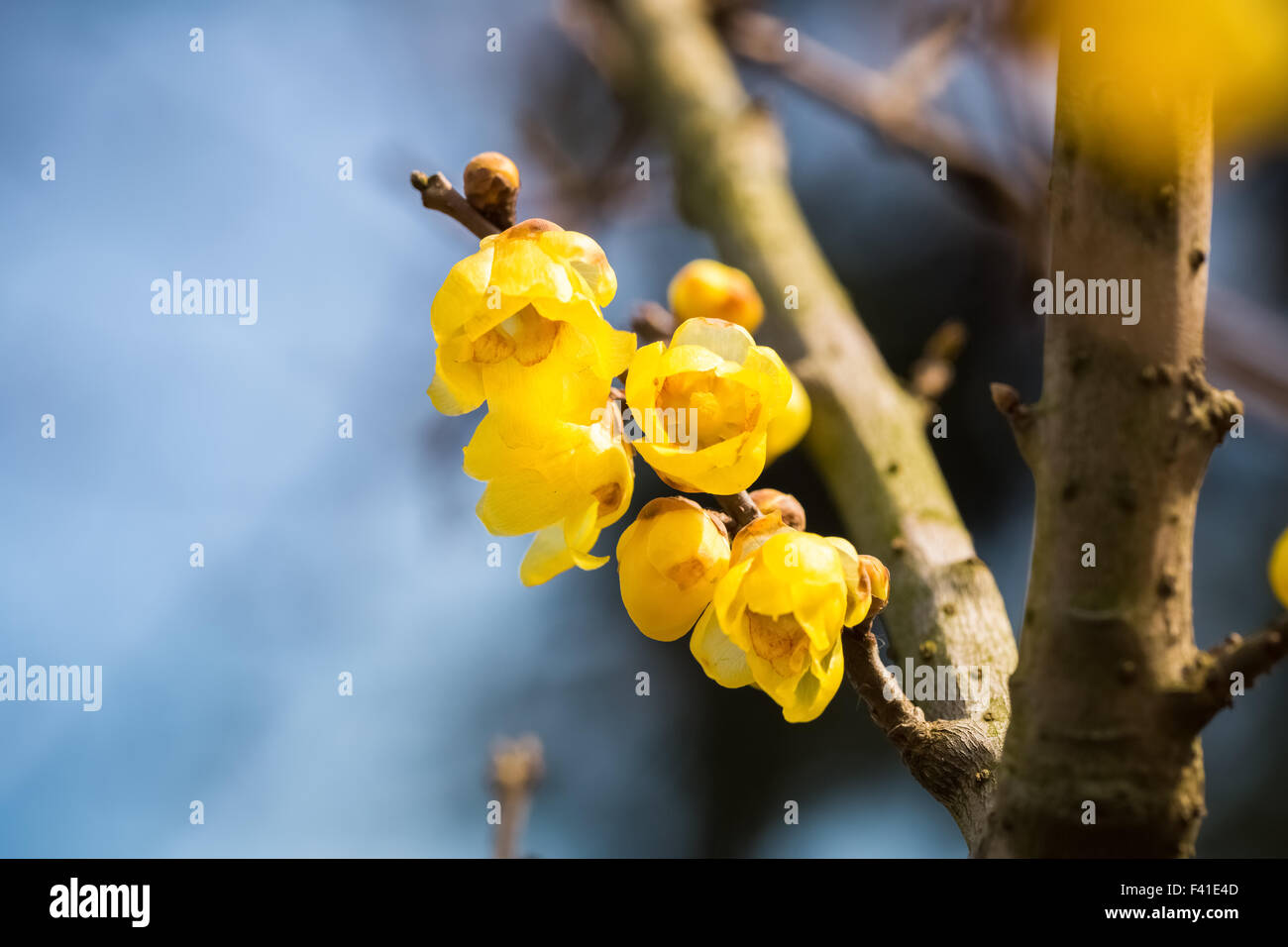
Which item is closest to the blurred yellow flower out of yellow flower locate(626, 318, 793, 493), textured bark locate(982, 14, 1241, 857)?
textured bark locate(982, 14, 1241, 857)

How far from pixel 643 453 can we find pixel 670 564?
3.8 inches

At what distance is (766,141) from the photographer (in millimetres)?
2135

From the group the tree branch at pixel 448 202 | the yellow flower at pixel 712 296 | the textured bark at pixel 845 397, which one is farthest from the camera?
the yellow flower at pixel 712 296

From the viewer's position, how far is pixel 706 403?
2.54ft

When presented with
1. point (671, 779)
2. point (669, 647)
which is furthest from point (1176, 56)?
point (671, 779)

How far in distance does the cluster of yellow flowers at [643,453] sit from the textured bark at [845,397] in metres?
0.11

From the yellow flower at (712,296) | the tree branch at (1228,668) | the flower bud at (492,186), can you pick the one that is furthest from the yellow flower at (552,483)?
the yellow flower at (712,296)

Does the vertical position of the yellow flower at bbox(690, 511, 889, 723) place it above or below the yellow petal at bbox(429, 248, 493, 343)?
below

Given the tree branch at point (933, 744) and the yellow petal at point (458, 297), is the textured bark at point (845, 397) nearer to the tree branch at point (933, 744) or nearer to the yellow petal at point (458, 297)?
the tree branch at point (933, 744)

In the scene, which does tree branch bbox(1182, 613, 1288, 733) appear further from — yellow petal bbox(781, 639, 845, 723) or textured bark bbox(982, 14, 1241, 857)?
yellow petal bbox(781, 639, 845, 723)

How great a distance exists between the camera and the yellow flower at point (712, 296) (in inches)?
58.4

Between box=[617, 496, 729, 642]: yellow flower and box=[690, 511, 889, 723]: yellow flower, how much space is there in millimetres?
21

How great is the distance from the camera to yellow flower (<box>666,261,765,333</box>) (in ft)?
4.86

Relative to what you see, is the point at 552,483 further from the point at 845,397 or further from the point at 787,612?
the point at 845,397
